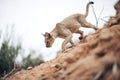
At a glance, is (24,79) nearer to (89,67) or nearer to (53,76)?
(53,76)

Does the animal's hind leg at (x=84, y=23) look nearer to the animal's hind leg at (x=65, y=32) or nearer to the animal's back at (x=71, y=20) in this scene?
the animal's back at (x=71, y=20)

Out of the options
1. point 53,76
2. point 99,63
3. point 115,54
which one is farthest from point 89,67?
point 53,76

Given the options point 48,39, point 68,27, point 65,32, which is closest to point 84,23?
point 68,27

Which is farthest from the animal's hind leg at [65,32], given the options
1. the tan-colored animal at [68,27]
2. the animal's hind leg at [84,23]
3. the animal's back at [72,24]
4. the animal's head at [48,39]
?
the animal's hind leg at [84,23]

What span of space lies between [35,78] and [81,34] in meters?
3.98

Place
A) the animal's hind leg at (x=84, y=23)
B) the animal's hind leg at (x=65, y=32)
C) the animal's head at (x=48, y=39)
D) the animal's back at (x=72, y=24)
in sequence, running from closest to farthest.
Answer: the animal's hind leg at (x=65, y=32) < the animal's hind leg at (x=84, y=23) < the animal's back at (x=72, y=24) < the animal's head at (x=48, y=39)

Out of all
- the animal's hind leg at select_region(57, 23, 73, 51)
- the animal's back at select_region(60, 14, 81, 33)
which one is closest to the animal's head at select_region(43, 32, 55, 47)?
the animal's hind leg at select_region(57, 23, 73, 51)

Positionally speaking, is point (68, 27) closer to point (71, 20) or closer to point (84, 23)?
point (71, 20)

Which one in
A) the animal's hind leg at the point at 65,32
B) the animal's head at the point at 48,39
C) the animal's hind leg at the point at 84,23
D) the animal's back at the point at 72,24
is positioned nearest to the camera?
the animal's hind leg at the point at 65,32

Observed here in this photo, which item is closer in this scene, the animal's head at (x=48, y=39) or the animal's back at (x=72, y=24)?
the animal's back at (x=72, y=24)

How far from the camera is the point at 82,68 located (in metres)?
3.59

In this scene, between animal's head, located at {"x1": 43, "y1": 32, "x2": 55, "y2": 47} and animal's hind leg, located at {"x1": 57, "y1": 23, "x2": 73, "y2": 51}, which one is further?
animal's head, located at {"x1": 43, "y1": 32, "x2": 55, "y2": 47}

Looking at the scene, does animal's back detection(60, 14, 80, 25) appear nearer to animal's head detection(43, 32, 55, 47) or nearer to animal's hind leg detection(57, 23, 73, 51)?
animal's hind leg detection(57, 23, 73, 51)

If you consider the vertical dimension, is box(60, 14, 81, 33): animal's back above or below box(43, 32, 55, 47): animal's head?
above
